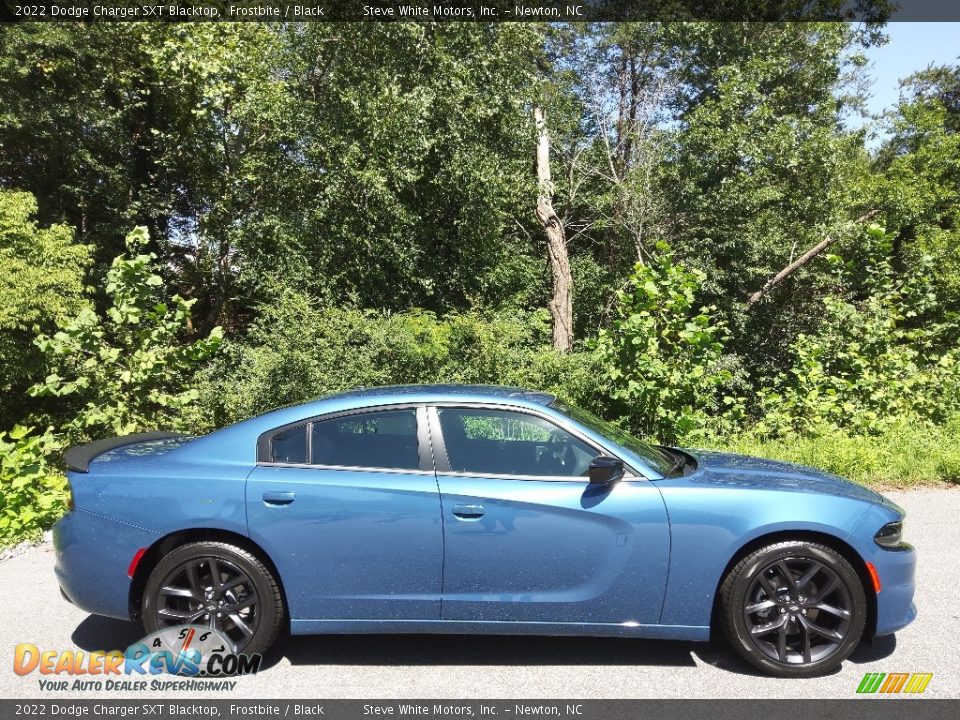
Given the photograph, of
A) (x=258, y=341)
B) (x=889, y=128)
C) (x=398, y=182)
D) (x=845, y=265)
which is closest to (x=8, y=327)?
(x=258, y=341)

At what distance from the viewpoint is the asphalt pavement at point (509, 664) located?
3.68 m

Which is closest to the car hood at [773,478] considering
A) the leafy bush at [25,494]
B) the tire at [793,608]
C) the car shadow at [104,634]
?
the tire at [793,608]

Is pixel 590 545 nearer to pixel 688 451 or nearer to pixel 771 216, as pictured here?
pixel 688 451

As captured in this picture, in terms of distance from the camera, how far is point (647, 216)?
689 inches

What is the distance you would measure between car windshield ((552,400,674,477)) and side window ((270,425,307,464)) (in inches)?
56.6

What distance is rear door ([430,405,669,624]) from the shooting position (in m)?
3.81

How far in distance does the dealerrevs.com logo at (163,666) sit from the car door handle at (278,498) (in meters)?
0.74

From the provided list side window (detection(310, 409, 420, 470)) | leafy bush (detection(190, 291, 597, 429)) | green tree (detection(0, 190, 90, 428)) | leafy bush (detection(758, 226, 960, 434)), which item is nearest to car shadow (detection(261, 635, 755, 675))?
side window (detection(310, 409, 420, 470))

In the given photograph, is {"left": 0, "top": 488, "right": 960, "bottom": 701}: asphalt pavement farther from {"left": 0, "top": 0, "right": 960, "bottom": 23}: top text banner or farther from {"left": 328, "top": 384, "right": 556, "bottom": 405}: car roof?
{"left": 0, "top": 0, "right": 960, "bottom": 23}: top text banner

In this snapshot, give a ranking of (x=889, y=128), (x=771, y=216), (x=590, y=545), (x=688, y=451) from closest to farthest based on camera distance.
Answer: (x=590, y=545) → (x=688, y=451) → (x=771, y=216) → (x=889, y=128)

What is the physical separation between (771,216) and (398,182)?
8.77 m

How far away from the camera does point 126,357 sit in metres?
9.24

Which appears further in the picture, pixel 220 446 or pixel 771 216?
pixel 771 216

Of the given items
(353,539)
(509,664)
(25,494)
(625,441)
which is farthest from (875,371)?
(25,494)
